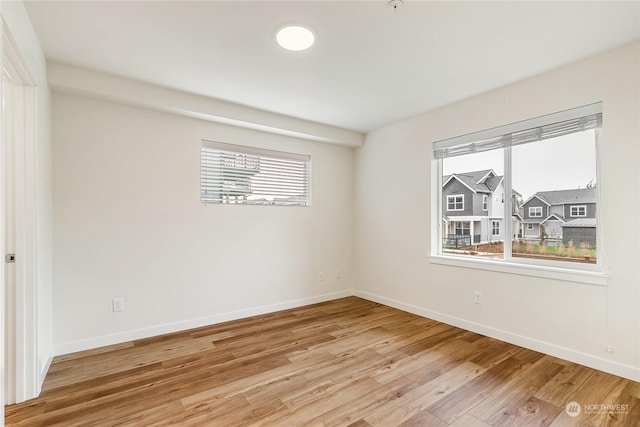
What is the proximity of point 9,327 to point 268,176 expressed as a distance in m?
2.64

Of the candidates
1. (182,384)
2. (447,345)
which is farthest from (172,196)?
(447,345)

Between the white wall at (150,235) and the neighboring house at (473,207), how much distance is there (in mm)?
1865

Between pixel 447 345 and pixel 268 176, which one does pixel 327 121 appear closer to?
pixel 268 176

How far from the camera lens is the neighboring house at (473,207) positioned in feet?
10.3

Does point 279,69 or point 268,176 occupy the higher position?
point 279,69

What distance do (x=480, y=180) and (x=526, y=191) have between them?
0.47 meters

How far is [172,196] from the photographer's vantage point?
318cm

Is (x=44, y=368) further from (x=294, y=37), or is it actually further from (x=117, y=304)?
(x=294, y=37)

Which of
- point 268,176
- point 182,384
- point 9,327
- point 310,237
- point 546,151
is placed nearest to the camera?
point 9,327

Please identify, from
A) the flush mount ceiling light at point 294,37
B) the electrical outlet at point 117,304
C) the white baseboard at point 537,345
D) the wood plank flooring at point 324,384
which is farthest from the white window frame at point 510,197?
the electrical outlet at point 117,304

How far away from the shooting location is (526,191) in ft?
9.52

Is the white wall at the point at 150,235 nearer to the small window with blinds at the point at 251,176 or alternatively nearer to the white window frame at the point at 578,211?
the small window with blinds at the point at 251,176

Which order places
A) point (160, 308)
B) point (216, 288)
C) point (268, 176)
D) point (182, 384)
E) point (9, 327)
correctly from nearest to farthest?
1. point (9, 327)
2. point (182, 384)
3. point (160, 308)
4. point (216, 288)
5. point (268, 176)

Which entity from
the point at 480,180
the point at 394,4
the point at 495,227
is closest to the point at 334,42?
the point at 394,4
